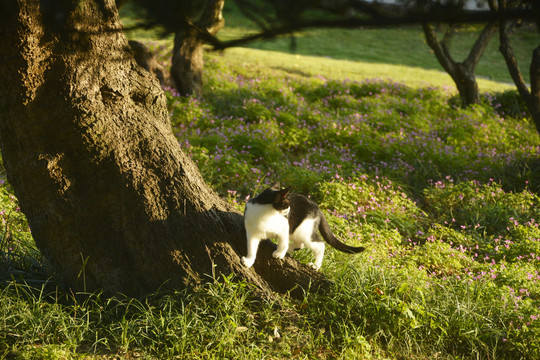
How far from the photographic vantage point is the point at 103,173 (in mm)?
3453

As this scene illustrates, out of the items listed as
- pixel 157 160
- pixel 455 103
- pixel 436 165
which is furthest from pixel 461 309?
pixel 455 103

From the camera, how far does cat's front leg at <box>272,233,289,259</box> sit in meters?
3.73

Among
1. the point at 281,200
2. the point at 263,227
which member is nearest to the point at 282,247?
the point at 263,227

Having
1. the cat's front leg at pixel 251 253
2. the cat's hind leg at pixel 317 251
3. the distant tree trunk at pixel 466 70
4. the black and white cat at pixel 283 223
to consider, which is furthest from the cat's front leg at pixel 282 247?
the distant tree trunk at pixel 466 70

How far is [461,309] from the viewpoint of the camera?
144 inches

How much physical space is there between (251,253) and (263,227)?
0.28m

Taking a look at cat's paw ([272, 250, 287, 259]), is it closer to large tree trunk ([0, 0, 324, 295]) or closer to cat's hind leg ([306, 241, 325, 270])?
large tree trunk ([0, 0, 324, 295])

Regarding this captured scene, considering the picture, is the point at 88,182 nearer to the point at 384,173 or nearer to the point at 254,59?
the point at 384,173

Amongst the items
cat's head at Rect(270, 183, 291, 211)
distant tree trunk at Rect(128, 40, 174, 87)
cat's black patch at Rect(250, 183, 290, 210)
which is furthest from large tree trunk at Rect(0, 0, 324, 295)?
distant tree trunk at Rect(128, 40, 174, 87)

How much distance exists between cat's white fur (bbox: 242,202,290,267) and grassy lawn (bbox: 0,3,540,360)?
1.15 ft

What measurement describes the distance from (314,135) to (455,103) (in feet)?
17.3

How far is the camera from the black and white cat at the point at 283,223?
3.59 meters

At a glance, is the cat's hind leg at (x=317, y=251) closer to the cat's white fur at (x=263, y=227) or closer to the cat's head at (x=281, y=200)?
the cat's white fur at (x=263, y=227)

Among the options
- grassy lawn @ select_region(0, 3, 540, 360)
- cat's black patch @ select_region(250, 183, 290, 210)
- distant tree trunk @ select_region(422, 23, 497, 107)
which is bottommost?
grassy lawn @ select_region(0, 3, 540, 360)
